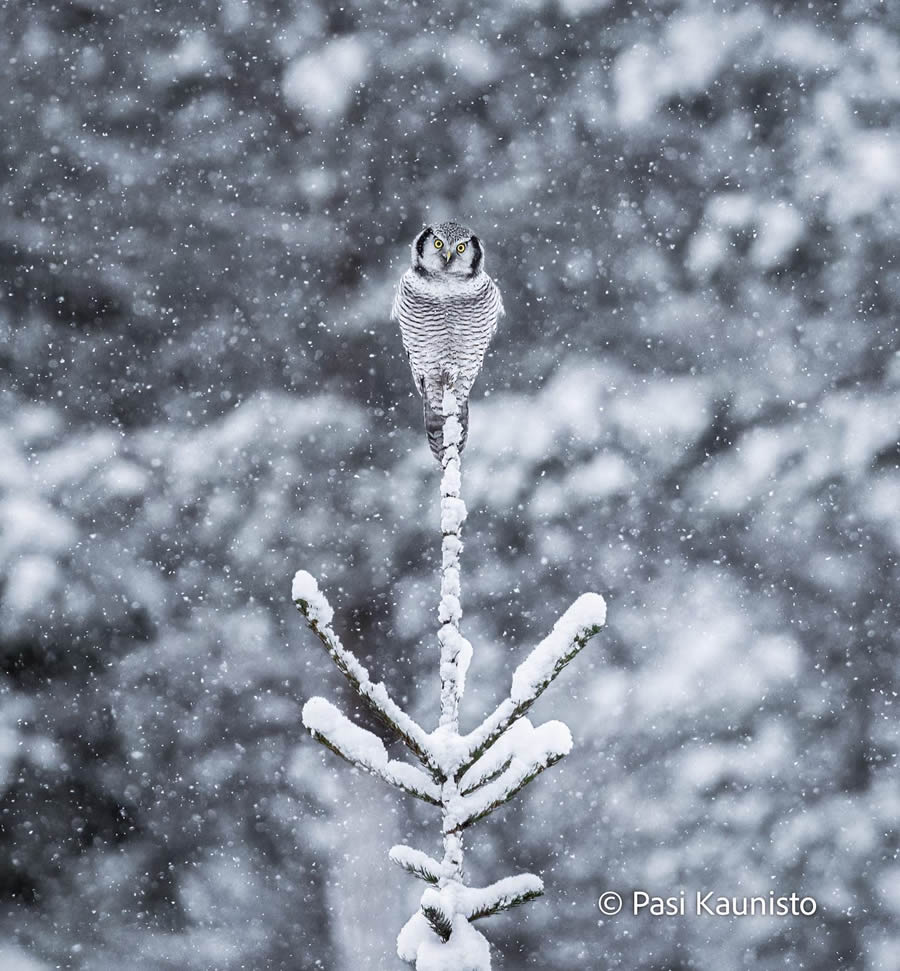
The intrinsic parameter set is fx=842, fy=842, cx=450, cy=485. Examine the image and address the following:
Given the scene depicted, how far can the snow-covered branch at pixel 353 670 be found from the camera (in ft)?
6.13

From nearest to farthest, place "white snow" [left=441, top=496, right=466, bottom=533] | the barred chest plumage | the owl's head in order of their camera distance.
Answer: "white snow" [left=441, top=496, right=466, bottom=533] < the owl's head < the barred chest plumage

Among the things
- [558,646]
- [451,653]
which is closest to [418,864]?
[451,653]

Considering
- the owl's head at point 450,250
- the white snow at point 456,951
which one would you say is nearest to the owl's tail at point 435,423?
the owl's head at point 450,250

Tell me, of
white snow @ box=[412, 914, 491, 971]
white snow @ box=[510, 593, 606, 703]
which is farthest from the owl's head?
white snow @ box=[412, 914, 491, 971]

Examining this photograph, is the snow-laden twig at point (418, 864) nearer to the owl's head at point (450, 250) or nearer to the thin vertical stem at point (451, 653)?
the thin vertical stem at point (451, 653)

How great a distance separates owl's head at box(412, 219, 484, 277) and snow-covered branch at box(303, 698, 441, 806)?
2563mm

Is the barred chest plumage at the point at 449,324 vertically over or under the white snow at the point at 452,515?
over

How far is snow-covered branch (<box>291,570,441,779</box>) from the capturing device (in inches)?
73.5

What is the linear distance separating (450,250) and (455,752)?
2643mm

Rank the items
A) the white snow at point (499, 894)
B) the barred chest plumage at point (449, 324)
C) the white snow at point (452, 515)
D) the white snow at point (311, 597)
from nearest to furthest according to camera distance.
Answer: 1. the white snow at point (311, 597)
2. the white snow at point (499, 894)
3. the white snow at point (452, 515)
4. the barred chest plumage at point (449, 324)

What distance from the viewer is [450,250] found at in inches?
158

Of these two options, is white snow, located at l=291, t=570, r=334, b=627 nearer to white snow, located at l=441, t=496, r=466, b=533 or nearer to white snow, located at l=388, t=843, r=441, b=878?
white snow, located at l=441, t=496, r=466, b=533

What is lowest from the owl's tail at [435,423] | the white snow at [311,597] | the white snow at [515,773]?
the white snow at [515,773]

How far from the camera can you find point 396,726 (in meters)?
2.05
